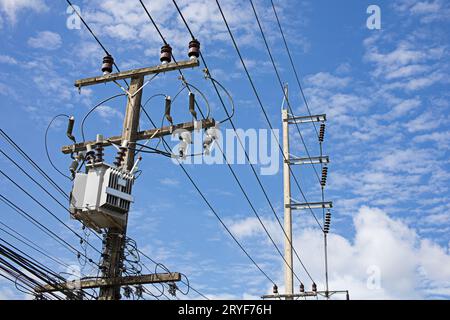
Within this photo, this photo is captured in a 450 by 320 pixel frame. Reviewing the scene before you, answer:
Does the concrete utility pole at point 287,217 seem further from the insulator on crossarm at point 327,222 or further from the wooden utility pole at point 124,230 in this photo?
the wooden utility pole at point 124,230

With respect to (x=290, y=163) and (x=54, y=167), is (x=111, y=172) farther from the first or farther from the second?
(x=290, y=163)

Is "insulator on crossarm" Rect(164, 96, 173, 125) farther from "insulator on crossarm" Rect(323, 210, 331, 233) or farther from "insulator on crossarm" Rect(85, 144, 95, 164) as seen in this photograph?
"insulator on crossarm" Rect(323, 210, 331, 233)

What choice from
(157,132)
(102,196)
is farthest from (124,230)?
(157,132)

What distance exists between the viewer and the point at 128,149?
12.0m

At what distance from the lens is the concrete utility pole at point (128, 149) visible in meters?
11.0

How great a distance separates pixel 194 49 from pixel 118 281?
493cm

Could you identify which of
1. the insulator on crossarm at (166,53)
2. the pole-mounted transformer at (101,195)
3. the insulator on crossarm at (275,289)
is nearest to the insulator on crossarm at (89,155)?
the pole-mounted transformer at (101,195)

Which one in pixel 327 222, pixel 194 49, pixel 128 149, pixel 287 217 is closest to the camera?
pixel 194 49

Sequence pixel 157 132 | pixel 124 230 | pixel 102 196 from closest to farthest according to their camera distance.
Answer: pixel 102 196, pixel 124 230, pixel 157 132

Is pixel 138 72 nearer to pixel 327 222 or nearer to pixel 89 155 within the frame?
pixel 89 155

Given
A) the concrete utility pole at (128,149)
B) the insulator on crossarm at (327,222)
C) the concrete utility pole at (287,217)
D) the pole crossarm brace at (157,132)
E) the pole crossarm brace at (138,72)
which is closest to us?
the concrete utility pole at (128,149)

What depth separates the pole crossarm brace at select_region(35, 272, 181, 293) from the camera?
1092 centimetres

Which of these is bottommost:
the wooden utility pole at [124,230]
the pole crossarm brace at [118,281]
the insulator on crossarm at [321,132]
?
the pole crossarm brace at [118,281]

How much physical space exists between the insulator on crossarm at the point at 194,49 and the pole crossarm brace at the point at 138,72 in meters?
0.13
